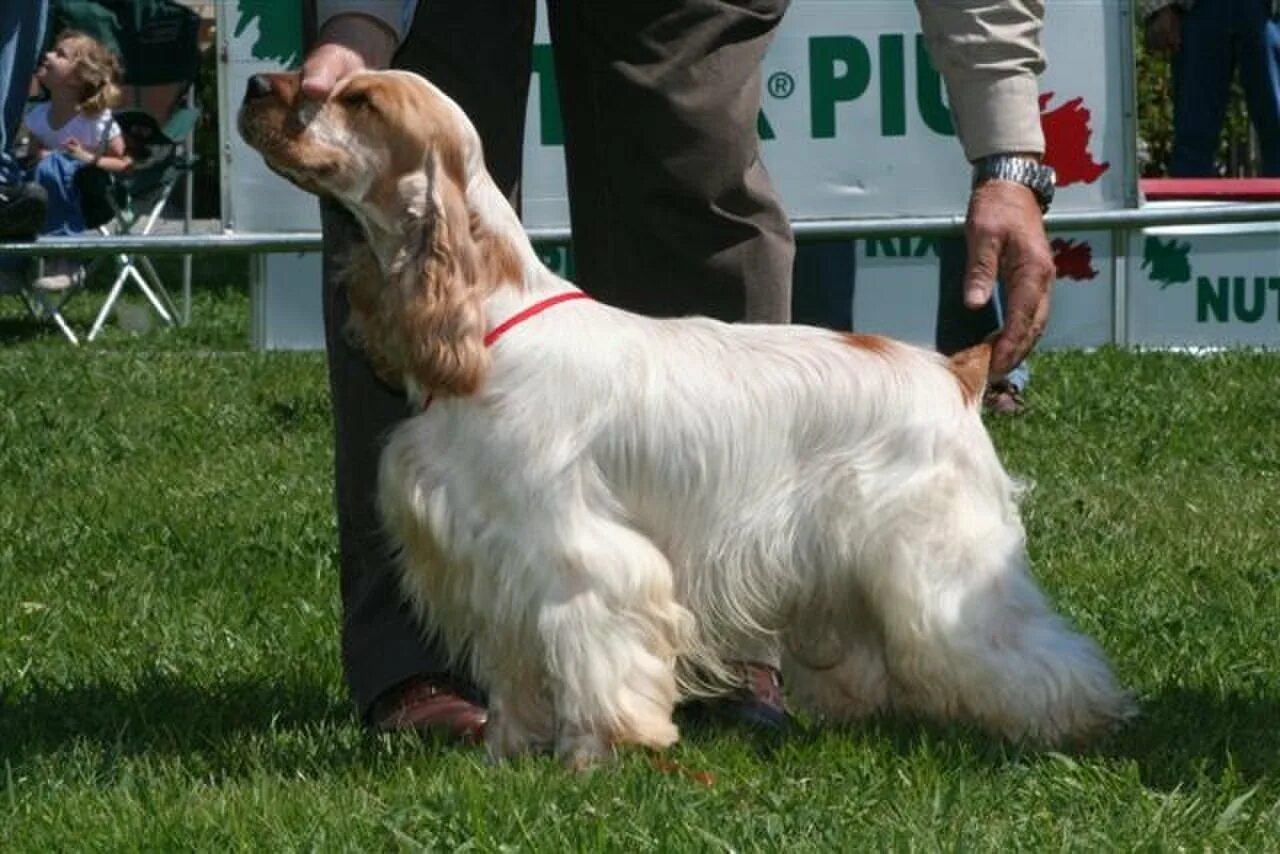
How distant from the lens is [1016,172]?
3918 millimetres

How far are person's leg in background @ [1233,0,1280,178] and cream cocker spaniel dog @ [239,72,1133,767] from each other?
8777 millimetres

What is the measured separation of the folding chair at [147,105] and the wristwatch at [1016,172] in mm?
Answer: 9102

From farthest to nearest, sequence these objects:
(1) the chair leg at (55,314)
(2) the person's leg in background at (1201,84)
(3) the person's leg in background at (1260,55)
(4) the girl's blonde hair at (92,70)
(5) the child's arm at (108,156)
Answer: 1. (4) the girl's blonde hair at (92,70)
2. (5) the child's arm at (108,156)
3. (2) the person's leg in background at (1201,84)
4. (3) the person's leg in background at (1260,55)
5. (1) the chair leg at (55,314)

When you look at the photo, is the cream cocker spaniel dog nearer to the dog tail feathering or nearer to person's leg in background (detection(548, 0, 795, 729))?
the dog tail feathering

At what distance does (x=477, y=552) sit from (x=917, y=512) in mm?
670

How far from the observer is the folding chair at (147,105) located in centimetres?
1300

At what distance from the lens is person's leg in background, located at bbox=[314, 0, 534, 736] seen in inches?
159

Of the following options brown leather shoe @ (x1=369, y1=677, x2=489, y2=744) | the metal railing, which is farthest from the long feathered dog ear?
the metal railing

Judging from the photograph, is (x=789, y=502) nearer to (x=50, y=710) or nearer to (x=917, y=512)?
(x=917, y=512)

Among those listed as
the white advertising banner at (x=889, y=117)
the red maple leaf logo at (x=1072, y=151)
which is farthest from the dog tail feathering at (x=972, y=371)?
the red maple leaf logo at (x=1072, y=151)

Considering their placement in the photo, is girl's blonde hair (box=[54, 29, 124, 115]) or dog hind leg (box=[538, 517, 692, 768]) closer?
dog hind leg (box=[538, 517, 692, 768])

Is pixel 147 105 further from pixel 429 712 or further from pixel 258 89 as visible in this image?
pixel 258 89

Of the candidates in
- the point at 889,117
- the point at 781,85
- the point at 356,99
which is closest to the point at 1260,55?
the point at 889,117

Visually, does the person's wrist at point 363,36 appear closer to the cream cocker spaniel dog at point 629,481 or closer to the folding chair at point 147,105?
the cream cocker spaniel dog at point 629,481
